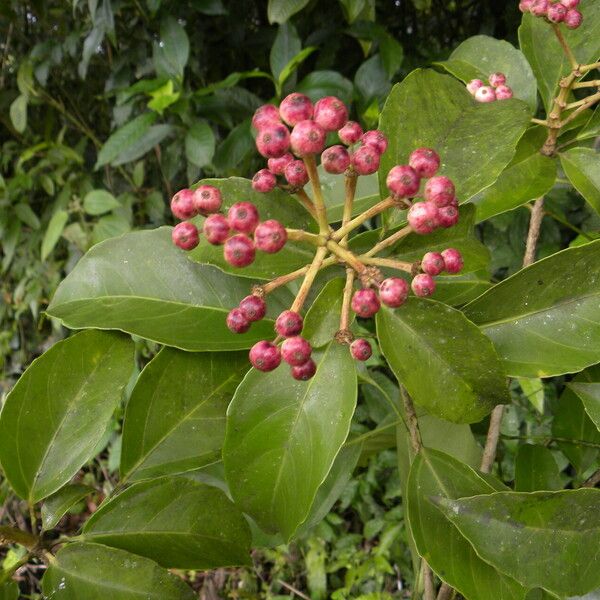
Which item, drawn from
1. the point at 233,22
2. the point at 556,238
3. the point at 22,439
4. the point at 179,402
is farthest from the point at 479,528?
the point at 233,22

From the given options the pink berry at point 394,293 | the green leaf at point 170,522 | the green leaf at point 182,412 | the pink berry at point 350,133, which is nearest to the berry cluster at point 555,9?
the pink berry at point 350,133

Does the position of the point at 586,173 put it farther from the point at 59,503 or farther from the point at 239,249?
the point at 59,503

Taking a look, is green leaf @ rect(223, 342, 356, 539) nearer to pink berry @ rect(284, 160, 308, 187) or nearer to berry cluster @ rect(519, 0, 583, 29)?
pink berry @ rect(284, 160, 308, 187)

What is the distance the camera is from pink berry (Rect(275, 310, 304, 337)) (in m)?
0.54

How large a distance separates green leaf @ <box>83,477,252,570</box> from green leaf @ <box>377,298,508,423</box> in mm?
299

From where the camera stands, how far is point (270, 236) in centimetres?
51

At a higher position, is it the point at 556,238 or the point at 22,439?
the point at 22,439

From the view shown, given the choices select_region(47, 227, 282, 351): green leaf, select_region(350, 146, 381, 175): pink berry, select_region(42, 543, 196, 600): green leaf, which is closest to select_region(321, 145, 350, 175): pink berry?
select_region(350, 146, 381, 175): pink berry

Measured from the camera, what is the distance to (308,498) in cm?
62

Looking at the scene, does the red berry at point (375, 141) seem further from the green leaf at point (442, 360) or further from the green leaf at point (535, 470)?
the green leaf at point (535, 470)

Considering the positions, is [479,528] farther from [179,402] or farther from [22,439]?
[22,439]

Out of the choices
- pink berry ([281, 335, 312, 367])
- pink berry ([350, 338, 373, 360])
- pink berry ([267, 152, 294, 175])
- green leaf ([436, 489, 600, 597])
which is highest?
pink berry ([267, 152, 294, 175])

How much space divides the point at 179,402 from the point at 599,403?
1.60 ft

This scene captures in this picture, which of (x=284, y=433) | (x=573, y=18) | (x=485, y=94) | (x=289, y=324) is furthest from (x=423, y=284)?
(x=573, y=18)
